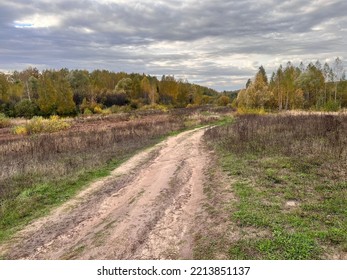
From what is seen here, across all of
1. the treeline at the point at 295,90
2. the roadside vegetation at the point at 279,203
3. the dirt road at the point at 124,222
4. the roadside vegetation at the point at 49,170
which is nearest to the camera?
the roadside vegetation at the point at 279,203

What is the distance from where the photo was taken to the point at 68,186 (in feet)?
32.7

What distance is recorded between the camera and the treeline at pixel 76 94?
51625 mm

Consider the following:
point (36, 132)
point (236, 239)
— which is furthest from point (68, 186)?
point (36, 132)

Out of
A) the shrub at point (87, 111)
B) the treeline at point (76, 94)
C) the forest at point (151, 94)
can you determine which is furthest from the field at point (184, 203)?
the shrub at point (87, 111)

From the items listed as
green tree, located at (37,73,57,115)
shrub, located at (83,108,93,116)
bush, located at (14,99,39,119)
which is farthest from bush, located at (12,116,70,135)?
shrub, located at (83,108,93,116)

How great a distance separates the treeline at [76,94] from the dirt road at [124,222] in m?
45.2

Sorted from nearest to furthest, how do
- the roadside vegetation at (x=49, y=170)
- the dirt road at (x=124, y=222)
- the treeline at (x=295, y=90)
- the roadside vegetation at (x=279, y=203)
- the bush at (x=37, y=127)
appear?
the roadside vegetation at (x=279, y=203) < the dirt road at (x=124, y=222) < the roadside vegetation at (x=49, y=170) < the bush at (x=37, y=127) < the treeline at (x=295, y=90)

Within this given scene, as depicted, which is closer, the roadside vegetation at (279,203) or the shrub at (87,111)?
the roadside vegetation at (279,203)

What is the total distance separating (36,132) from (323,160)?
88.5ft

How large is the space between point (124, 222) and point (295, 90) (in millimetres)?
59987

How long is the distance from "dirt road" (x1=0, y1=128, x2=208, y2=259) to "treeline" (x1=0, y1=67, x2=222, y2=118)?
1781 inches

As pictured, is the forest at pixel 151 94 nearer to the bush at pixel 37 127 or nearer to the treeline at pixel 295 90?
the treeline at pixel 295 90

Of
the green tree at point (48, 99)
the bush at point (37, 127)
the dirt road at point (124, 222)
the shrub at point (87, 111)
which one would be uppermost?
the green tree at point (48, 99)

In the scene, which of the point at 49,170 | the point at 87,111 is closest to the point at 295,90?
the point at 87,111
